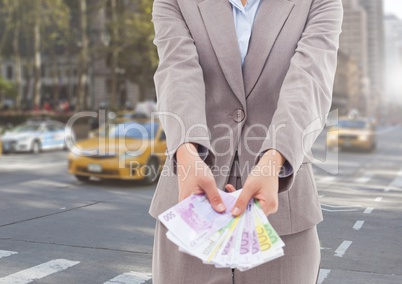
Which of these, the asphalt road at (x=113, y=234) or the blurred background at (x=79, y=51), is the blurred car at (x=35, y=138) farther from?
the asphalt road at (x=113, y=234)

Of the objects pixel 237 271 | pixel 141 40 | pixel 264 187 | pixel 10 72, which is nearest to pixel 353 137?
pixel 141 40

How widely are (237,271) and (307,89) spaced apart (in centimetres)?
56

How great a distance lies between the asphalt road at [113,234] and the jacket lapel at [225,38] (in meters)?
3.97

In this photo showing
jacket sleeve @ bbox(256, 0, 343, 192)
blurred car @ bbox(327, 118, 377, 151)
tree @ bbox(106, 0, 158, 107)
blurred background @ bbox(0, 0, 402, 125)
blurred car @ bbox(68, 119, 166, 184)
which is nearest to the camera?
jacket sleeve @ bbox(256, 0, 343, 192)

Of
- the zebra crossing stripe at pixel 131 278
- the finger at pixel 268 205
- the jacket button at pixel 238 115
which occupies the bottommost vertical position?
the zebra crossing stripe at pixel 131 278

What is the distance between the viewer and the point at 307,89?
180 centimetres

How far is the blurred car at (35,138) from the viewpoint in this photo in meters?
25.5

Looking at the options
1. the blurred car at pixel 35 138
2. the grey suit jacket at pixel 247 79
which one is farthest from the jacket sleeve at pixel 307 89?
the blurred car at pixel 35 138

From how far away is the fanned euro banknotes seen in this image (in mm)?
1535

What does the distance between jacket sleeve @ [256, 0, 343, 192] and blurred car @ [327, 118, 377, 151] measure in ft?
81.5

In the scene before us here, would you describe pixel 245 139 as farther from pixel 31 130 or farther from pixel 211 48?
pixel 31 130

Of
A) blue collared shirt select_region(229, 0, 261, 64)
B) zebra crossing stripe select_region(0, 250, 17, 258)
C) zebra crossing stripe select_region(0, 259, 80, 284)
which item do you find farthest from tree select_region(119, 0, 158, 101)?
blue collared shirt select_region(229, 0, 261, 64)

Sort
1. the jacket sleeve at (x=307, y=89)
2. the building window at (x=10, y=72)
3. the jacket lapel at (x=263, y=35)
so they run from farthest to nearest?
the building window at (x=10, y=72), the jacket lapel at (x=263, y=35), the jacket sleeve at (x=307, y=89)

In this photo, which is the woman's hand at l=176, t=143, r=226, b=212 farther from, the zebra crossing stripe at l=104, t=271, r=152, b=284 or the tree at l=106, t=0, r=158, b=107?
the tree at l=106, t=0, r=158, b=107
